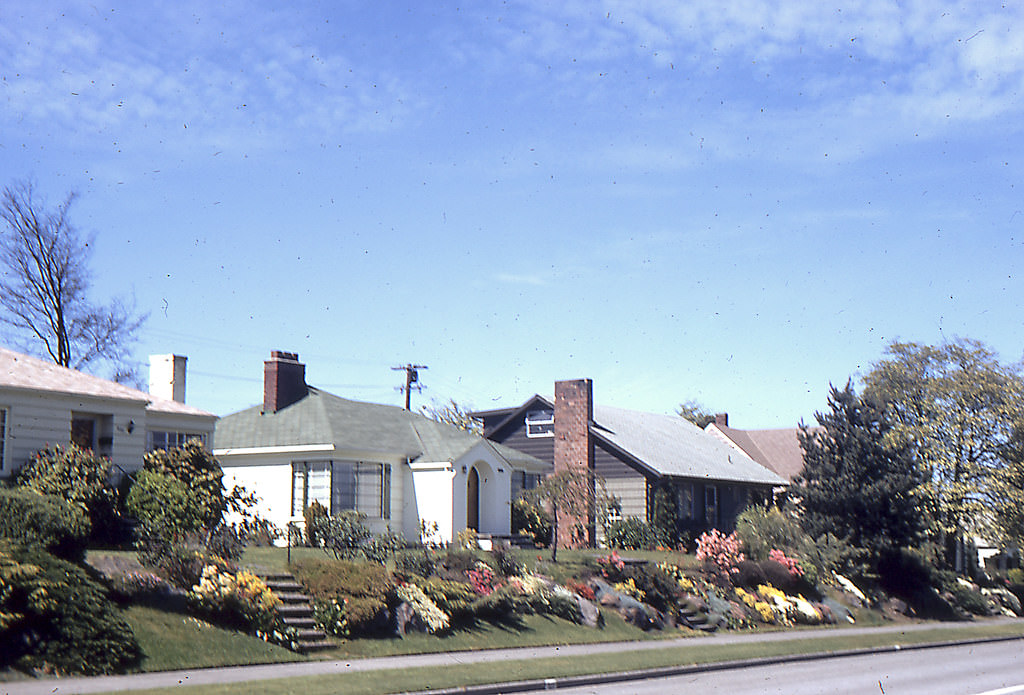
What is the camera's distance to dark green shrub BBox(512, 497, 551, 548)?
39062 mm

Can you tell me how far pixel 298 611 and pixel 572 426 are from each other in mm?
24267

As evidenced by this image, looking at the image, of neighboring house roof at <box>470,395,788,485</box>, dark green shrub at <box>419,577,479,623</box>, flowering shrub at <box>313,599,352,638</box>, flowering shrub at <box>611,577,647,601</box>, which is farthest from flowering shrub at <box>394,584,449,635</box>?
neighboring house roof at <box>470,395,788,485</box>

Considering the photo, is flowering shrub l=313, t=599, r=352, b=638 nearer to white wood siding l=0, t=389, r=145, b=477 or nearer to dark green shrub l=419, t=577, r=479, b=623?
dark green shrub l=419, t=577, r=479, b=623

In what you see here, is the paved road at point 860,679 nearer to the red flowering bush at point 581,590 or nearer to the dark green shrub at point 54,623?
the red flowering bush at point 581,590

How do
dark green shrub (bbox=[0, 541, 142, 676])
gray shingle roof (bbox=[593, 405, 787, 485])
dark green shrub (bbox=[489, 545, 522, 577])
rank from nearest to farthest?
dark green shrub (bbox=[0, 541, 142, 676]) < dark green shrub (bbox=[489, 545, 522, 577]) < gray shingle roof (bbox=[593, 405, 787, 485])

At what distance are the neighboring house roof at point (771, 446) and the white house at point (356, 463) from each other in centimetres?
2318

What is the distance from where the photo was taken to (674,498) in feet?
137

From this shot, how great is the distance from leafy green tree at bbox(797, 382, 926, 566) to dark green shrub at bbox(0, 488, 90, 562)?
87.9ft

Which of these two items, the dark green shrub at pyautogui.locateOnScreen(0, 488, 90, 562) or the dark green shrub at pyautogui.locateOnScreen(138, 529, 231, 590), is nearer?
the dark green shrub at pyautogui.locateOnScreen(0, 488, 90, 562)

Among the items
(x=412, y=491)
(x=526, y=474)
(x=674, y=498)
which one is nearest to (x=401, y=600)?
(x=412, y=491)

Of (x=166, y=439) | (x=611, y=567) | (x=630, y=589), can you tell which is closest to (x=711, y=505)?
(x=611, y=567)

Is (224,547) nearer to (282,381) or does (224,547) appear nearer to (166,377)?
(166,377)

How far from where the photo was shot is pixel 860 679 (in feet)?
59.5

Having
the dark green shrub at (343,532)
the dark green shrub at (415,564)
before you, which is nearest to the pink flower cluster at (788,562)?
the dark green shrub at (343,532)
